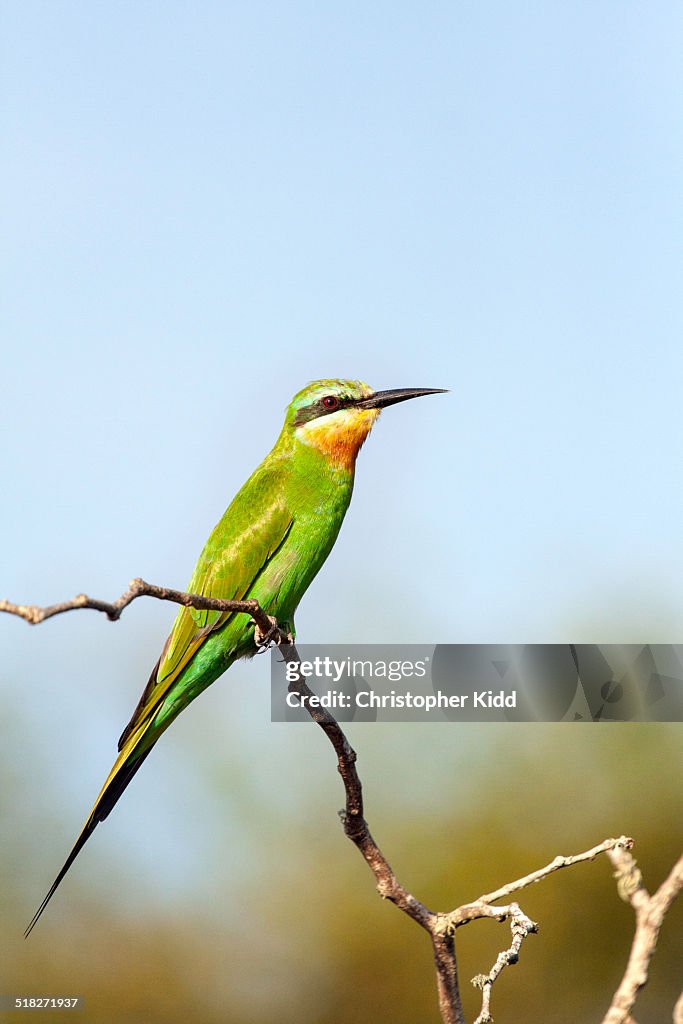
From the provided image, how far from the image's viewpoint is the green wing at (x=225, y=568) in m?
3.65

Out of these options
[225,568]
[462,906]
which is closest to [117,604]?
[462,906]

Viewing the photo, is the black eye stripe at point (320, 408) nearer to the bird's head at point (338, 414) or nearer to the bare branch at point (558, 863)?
the bird's head at point (338, 414)

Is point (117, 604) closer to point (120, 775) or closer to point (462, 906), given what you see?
point (462, 906)

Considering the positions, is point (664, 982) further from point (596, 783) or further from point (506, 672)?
point (506, 672)

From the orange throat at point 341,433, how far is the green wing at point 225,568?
25 centimetres

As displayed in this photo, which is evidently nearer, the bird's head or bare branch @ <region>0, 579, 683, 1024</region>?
bare branch @ <region>0, 579, 683, 1024</region>

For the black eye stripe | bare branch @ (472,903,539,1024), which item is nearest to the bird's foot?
the black eye stripe

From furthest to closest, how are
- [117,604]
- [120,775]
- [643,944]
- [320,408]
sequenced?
[320,408]
[120,775]
[117,604]
[643,944]

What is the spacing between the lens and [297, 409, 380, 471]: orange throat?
4.07 m

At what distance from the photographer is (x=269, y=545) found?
3.88 metres

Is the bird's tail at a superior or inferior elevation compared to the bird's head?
inferior

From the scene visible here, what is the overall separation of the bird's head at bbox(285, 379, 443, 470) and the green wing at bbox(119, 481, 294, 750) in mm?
270

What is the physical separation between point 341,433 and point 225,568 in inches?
24.8

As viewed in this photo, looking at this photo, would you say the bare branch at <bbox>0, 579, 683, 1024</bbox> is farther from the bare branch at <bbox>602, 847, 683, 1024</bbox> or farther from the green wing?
the green wing
